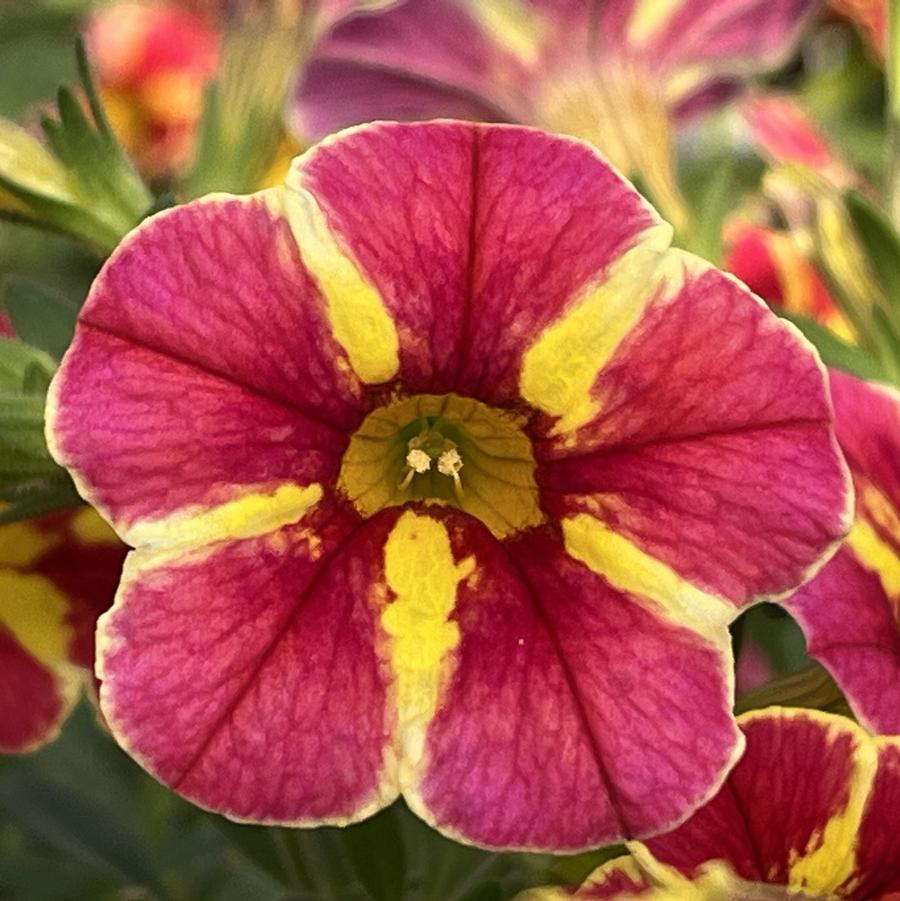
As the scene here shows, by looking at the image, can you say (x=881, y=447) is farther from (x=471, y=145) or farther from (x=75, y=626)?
(x=75, y=626)

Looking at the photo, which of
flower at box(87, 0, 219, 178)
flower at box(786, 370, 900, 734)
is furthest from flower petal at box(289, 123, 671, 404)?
flower at box(87, 0, 219, 178)

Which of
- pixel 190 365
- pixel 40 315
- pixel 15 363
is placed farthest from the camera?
pixel 40 315

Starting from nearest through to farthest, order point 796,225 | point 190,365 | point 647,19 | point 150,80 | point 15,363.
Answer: point 190,365 → point 15,363 → point 796,225 → point 647,19 → point 150,80

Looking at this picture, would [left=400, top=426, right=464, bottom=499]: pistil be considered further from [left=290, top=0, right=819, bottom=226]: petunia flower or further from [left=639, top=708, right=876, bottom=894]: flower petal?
[left=290, top=0, right=819, bottom=226]: petunia flower

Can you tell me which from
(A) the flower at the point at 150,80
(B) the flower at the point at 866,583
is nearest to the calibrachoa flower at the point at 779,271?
(B) the flower at the point at 866,583

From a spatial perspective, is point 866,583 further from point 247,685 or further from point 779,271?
point 779,271

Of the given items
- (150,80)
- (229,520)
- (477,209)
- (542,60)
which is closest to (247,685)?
(229,520)
